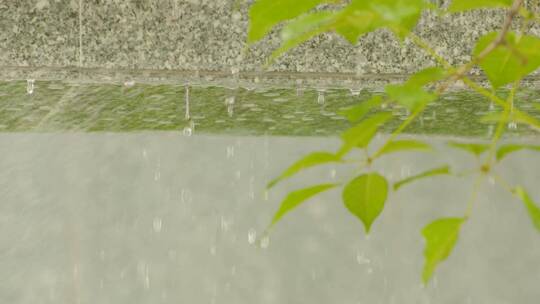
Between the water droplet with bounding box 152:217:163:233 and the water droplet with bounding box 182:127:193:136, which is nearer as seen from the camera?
the water droplet with bounding box 182:127:193:136

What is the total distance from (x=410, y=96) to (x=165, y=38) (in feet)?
4.39

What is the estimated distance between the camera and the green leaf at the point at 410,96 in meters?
0.46

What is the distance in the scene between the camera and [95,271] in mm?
2758

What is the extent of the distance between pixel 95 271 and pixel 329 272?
0.76m

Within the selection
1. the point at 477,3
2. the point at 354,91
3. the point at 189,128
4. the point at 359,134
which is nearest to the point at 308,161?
the point at 359,134

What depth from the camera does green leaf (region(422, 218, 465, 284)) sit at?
49cm

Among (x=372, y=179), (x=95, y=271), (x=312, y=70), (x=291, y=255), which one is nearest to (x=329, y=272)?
(x=291, y=255)

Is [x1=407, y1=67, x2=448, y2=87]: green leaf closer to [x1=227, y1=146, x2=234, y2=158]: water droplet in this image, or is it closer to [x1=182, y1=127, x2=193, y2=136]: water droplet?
[x1=182, y1=127, x2=193, y2=136]: water droplet

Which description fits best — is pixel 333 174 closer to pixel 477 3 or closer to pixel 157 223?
pixel 157 223

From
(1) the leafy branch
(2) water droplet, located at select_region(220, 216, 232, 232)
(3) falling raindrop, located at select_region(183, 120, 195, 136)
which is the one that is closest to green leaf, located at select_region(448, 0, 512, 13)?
(1) the leafy branch

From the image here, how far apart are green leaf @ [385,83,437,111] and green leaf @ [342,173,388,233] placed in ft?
0.33

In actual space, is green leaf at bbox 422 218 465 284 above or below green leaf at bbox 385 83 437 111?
below

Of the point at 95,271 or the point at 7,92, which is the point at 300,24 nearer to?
the point at 7,92

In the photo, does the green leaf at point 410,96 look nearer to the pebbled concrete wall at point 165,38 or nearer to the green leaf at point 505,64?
the green leaf at point 505,64
